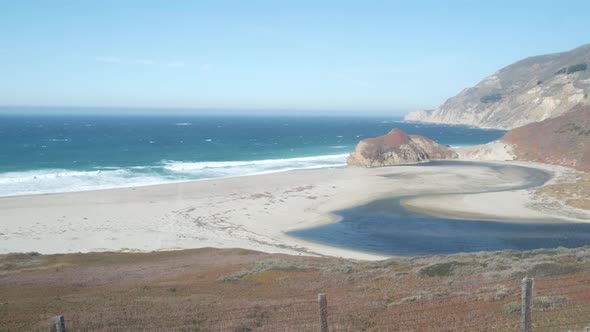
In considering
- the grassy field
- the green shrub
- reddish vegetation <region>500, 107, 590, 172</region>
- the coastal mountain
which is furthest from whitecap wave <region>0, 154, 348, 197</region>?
the coastal mountain

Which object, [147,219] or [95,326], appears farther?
[147,219]

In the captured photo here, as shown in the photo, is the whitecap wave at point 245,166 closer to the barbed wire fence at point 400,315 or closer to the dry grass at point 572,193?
the dry grass at point 572,193

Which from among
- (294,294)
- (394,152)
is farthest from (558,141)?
(294,294)

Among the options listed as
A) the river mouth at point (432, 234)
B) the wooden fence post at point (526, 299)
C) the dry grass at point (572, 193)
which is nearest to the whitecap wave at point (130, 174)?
the river mouth at point (432, 234)

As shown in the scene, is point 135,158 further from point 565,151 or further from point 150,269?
point 565,151

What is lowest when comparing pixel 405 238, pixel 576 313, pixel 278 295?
pixel 405 238

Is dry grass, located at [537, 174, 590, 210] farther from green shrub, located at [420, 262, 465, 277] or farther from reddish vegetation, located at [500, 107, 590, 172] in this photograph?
green shrub, located at [420, 262, 465, 277]

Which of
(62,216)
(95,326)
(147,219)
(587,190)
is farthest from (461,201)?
(95,326)
